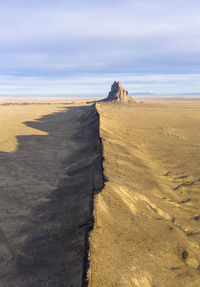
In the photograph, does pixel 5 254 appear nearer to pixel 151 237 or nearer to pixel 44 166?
pixel 151 237

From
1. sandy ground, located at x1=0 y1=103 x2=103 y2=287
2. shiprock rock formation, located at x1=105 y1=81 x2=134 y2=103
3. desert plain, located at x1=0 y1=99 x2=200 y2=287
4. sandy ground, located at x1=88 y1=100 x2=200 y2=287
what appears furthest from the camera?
shiprock rock formation, located at x1=105 y1=81 x2=134 y2=103

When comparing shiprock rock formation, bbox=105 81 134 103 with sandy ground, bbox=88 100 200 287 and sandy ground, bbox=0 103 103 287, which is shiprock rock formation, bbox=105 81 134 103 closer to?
sandy ground, bbox=0 103 103 287

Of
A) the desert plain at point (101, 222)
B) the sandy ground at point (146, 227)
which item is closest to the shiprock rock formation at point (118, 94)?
the desert plain at point (101, 222)

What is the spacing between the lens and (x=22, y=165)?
1859cm

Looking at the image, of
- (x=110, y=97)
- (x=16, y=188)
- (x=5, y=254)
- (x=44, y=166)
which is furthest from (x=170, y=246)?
(x=110, y=97)

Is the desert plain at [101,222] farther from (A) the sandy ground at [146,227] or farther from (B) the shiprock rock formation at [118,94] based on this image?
(B) the shiprock rock formation at [118,94]

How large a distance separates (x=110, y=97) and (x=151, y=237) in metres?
114

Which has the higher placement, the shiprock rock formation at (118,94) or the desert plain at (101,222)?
the shiprock rock formation at (118,94)

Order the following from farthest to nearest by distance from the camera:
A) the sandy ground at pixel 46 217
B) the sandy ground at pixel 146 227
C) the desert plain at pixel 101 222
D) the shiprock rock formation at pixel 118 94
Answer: the shiprock rock formation at pixel 118 94
the sandy ground at pixel 46 217
the desert plain at pixel 101 222
the sandy ground at pixel 146 227

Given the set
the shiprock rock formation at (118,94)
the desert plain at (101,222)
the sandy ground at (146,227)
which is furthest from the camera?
the shiprock rock formation at (118,94)

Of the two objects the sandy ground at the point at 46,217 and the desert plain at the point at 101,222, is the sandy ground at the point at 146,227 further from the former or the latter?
the sandy ground at the point at 46,217

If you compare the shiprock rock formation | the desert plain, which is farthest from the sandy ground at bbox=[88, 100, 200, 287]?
the shiprock rock formation

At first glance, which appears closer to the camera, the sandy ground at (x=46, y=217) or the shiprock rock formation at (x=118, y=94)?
the sandy ground at (x=46, y=217)

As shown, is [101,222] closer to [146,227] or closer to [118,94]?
[146,227]
